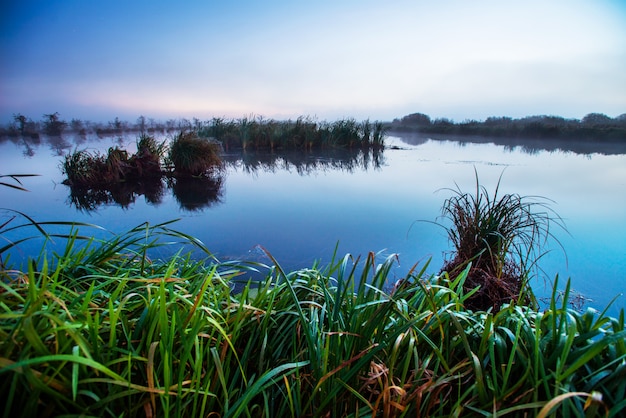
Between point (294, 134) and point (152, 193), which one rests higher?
point (294, 134)

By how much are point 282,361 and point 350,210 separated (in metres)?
2.74

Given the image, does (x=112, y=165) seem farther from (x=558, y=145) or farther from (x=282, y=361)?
(x=558, y=145)

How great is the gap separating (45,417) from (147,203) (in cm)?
357

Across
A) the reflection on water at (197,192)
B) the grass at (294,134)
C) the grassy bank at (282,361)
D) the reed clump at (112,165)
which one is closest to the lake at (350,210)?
the reflection on water at (197,192)

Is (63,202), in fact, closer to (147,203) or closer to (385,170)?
(147,203)

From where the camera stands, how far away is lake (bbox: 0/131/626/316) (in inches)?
93.3

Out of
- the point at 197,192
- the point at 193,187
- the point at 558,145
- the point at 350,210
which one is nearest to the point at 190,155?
the point at 193,187

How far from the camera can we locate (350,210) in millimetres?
3580

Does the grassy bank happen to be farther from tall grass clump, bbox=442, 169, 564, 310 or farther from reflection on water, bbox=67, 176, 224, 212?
reflection on water, bbox=67, 176, 224, 212

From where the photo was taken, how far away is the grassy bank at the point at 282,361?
0.60m

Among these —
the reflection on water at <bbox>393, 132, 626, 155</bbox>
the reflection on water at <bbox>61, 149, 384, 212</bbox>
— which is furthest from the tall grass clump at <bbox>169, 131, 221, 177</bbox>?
the reflection on water at <bbox>393, 132, 626, 155</bbox>

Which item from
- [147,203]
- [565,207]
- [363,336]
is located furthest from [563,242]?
[147,203]

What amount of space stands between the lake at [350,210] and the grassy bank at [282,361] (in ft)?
1.35

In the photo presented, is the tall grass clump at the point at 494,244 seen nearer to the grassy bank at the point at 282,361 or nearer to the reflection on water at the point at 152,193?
the grassy bank at the point at 282,361
